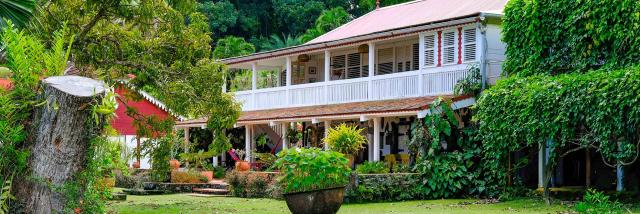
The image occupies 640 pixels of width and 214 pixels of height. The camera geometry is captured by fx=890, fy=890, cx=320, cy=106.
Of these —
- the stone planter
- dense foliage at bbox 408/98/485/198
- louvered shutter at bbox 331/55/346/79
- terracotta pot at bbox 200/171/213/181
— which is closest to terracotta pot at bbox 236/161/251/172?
terracotta pot at bbox 200/171/213/181

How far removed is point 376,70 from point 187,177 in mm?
6838

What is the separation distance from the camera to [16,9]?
11352 mm

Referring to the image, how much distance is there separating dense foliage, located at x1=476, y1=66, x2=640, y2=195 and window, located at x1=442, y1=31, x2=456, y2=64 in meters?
3.09

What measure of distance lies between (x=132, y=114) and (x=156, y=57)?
1627 millimetres

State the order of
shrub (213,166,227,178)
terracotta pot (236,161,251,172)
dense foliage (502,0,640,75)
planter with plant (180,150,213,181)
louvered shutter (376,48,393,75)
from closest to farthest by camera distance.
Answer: dense foliage (502,0,640,75) → terracotta pot (236,161,251,172) → louvered shutter (376,48,393,75) → planter with plant (180,150,213,181) → shrub (213,166,227,178)

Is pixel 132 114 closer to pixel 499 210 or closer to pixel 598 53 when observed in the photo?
pixel 499 210

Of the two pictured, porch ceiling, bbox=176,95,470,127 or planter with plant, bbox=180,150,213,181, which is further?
planter with plant, bbox=180,150,213,181

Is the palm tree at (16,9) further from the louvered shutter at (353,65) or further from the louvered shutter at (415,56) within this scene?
the louvered shutter at (353,65)

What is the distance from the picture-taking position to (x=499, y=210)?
1814 centimetres

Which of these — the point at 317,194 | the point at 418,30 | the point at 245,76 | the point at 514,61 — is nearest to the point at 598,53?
the point at 514,61

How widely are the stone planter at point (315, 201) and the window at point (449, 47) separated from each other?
853cm

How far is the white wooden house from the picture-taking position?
23375 mm

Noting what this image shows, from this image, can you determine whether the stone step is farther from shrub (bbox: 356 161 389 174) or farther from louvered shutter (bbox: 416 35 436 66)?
louvered shutter (bbox: 416 35 436 66)

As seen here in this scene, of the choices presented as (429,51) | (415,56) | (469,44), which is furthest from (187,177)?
(469,44)
